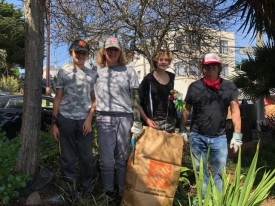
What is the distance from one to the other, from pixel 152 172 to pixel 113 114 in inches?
28.4

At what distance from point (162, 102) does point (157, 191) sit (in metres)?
0.96

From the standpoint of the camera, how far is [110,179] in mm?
4082

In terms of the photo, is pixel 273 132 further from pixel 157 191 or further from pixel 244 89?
pixel 157 191

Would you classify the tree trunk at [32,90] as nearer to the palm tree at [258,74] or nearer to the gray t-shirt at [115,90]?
the gray t-shirt at [115,90]

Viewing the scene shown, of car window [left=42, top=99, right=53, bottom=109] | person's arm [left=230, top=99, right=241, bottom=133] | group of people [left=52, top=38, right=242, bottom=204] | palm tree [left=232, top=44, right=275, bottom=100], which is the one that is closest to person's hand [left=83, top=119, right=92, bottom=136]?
group of people [left=52, top=38, right=242, bottom=204]

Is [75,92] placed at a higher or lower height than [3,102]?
higher

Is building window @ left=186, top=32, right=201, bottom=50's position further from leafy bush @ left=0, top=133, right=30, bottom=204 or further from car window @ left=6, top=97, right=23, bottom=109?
leafy bush @ left=0, top=133, right=30, bottom=204

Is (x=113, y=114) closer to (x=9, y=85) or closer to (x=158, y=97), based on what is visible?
(x=158, y=97)

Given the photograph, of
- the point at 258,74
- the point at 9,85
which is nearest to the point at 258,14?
the point at 258,74

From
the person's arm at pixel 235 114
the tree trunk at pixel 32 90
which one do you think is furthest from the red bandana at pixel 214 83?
the tree trunk at pixel 32 90

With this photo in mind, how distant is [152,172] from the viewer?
380cm

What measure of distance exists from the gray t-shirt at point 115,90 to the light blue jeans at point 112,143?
0.08 metres

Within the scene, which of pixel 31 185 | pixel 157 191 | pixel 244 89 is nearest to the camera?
pixel 157 191

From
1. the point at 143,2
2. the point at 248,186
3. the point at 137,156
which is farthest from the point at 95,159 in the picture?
the point at 143,2
